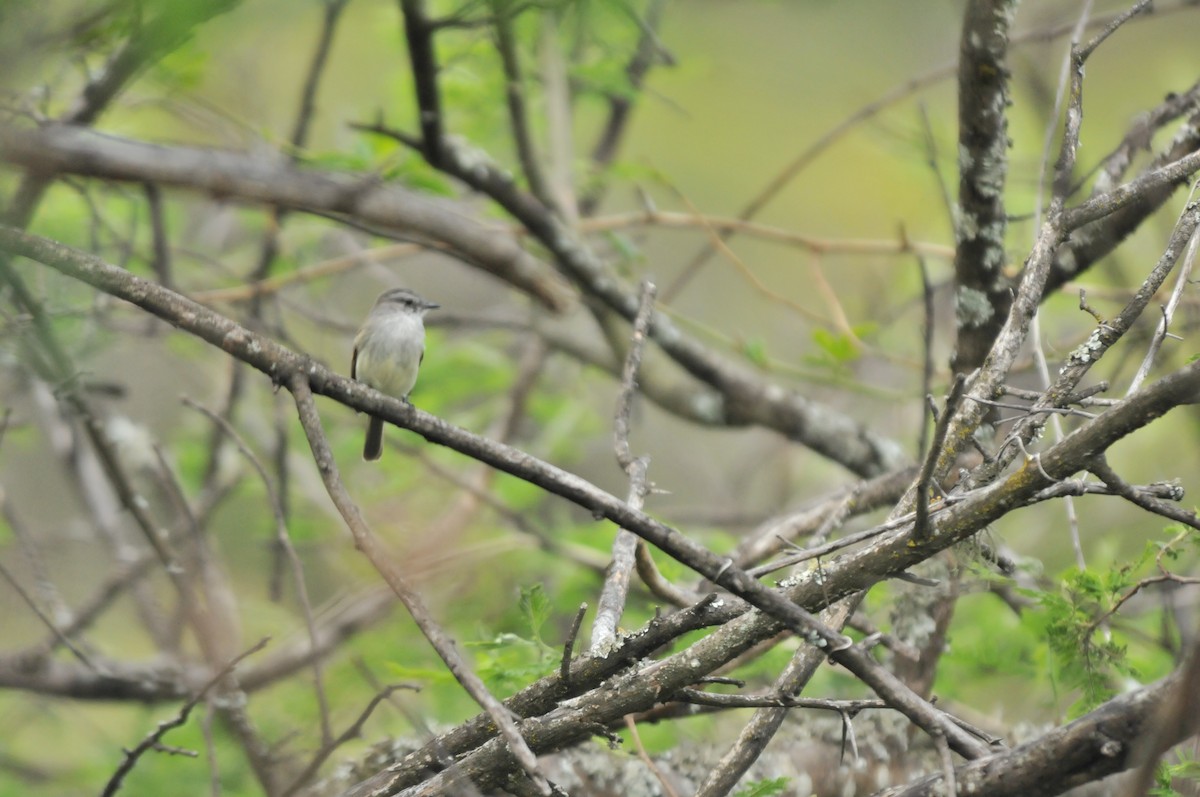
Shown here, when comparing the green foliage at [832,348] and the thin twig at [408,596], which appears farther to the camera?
the green foliage at [832,348]

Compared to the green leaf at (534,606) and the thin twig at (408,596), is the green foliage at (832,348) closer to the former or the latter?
the green leaf at (534,606)

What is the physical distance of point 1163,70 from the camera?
749cm

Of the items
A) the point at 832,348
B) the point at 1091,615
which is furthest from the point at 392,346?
the point at 1091,615

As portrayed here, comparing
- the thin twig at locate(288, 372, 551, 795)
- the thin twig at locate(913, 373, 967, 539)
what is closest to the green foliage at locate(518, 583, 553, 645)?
the thin twig at locate(288, 372, 551, 795)

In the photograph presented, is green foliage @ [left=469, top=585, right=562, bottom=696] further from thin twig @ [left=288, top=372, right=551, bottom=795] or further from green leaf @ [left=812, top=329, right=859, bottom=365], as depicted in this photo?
green leaf @ [left=812, top=329, right=859, bottom=365]

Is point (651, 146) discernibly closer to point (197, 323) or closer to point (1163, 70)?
point (1163, 70)

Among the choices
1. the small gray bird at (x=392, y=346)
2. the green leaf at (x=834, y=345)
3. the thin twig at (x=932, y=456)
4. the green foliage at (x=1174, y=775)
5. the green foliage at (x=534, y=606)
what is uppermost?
the small gray bird at (x=392, y=346)

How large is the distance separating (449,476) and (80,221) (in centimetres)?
238

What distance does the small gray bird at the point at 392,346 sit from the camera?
4.84 meters

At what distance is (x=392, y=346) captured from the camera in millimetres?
4836

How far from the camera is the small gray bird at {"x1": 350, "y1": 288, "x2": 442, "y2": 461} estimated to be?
15.9 feet

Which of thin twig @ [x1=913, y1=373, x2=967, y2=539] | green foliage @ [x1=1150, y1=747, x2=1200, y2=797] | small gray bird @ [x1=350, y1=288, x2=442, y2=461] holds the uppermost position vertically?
small gray bird @ [x1=350, y1=288, x2=442, y2=461]

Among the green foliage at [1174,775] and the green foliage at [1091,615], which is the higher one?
the green foliage at [1091,615]

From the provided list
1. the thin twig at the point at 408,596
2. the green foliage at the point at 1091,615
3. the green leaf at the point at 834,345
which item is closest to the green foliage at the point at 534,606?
the thin twig at the point at 408,596
